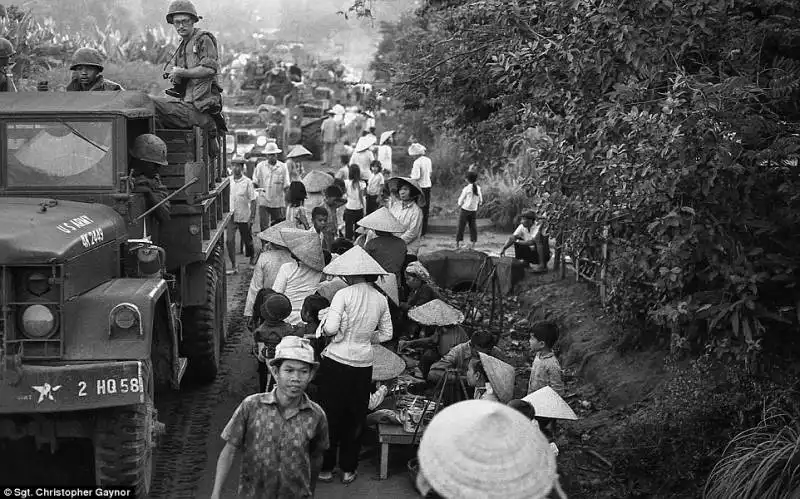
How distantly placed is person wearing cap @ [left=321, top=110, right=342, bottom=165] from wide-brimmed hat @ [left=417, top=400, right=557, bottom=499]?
23.6m

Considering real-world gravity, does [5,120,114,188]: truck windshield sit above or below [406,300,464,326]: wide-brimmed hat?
above

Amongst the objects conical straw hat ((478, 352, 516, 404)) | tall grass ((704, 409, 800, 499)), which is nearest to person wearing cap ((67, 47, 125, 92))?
conical straw hat ((478, 352, 516, 404))

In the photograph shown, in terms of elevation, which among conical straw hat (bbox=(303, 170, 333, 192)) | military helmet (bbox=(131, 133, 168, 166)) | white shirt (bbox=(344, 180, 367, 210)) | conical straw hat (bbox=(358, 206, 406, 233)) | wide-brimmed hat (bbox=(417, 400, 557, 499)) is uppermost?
military helmet (bbox=(131, 133, 168, 166))

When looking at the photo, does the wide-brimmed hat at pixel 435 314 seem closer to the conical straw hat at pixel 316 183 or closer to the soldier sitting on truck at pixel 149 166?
the soldier sitting on truck at pixel 149 166

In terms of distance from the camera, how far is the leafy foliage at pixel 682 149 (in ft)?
20.0

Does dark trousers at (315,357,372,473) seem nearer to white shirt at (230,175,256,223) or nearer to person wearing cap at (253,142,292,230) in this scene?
white shirt at (230,175,256,223)

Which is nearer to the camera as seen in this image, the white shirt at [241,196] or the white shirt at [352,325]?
the white shirt at [352,325]

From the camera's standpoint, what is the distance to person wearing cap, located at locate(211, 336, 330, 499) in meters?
5.14

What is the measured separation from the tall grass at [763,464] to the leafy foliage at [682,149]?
0.52 metres

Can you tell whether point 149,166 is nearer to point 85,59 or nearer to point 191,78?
point 85,59

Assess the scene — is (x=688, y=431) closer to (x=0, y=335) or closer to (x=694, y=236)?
(x=694, y=236)

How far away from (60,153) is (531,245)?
7762 mm

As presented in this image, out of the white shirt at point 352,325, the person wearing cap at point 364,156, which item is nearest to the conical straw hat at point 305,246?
the white shirt at point 352,325

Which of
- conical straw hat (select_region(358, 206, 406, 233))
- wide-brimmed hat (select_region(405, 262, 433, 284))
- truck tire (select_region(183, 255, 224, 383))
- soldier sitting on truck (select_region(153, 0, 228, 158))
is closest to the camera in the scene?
soldier sitting on truck (select_region(153, 0, 228, 158))
